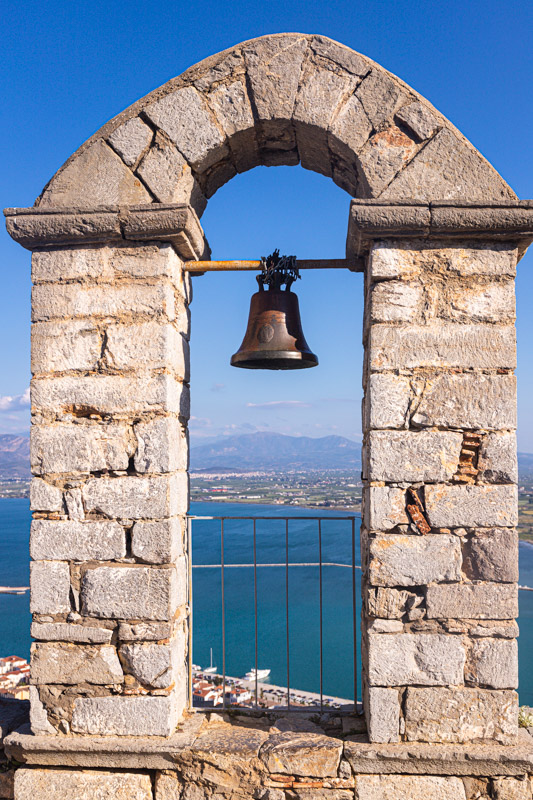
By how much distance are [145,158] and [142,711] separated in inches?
99.3

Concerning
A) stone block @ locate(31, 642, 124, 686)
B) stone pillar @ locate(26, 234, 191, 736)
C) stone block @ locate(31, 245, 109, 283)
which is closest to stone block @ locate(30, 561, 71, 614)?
stone pillar @ locate(26, 234, 191, 736)

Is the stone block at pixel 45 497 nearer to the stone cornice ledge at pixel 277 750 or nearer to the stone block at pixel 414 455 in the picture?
the stone cornice ledge at pixel 277 750

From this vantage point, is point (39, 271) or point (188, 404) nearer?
point (39, 271)

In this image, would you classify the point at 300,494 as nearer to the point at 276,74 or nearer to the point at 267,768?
the point at 267,768

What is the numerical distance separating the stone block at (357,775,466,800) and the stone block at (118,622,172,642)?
102 centimetres

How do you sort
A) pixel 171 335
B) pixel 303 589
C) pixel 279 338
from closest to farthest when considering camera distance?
pixel 171 335, pixel 279 338, pixel 303 589

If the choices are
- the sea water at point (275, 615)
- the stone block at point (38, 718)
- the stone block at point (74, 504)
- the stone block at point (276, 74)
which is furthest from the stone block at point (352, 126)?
the sea water at point (275, 615)

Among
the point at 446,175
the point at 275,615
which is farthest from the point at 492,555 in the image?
the point at 275,615

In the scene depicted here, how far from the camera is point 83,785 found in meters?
2.55

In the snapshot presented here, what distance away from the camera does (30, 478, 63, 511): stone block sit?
268 centimetres

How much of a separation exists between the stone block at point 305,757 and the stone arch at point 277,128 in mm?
2435

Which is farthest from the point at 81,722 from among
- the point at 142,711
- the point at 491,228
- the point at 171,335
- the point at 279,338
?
the point at 491,228

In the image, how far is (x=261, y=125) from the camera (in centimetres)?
283

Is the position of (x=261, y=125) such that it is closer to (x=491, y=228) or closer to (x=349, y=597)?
(x=491, y=228)
